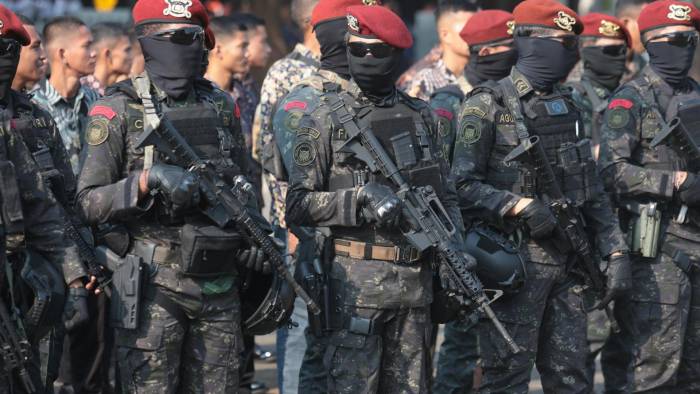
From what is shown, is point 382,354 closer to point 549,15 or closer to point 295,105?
point 295,105

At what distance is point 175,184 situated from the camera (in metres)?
4.99

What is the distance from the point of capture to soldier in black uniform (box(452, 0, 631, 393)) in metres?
6.40

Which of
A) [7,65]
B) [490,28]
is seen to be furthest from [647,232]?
[7,65]

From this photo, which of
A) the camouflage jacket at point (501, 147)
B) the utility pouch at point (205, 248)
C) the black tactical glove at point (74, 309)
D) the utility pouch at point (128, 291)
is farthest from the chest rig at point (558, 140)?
the black tactical glove at point (74, 309)

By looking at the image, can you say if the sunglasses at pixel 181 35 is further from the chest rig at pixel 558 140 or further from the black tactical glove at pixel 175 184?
the chest rig at pixel 558 140

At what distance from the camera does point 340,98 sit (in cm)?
571

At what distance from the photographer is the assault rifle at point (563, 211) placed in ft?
20.7

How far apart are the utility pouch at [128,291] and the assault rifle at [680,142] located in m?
3.18

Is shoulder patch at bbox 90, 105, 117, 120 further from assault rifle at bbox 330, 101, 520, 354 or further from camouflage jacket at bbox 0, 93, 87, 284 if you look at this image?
assault rifle at bbox 330, 101, 520, 354

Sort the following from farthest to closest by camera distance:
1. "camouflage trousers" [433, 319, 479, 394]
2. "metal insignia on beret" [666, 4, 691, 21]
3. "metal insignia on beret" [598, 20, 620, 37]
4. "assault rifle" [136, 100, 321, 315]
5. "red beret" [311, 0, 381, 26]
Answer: "metal insignia on beret" [598, 20, 620, 37], "camouflage trousers" [433, 319, 479, 394], "metal insignia on beret" [666, 4, 691, 21], "red beret" [311, 0, 381, 26], "assault rifle" [136, 100, 321, 315]

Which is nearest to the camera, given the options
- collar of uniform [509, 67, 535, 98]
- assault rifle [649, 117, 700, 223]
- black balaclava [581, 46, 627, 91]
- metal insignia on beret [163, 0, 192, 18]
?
metal insignia on beret [163, 0, 192, 18]

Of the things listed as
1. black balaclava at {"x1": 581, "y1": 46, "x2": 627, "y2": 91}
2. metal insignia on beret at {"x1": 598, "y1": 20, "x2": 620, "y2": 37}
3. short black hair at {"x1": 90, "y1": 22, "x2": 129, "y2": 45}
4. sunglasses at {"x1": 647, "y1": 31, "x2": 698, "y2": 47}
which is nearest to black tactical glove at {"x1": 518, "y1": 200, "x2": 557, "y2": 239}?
sunglasses at {"x1": 647, "y1": 31, "x2": 698, "y2": 47}

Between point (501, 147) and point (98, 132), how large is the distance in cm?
220

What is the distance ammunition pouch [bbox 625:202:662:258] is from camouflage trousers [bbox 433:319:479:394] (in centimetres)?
106
